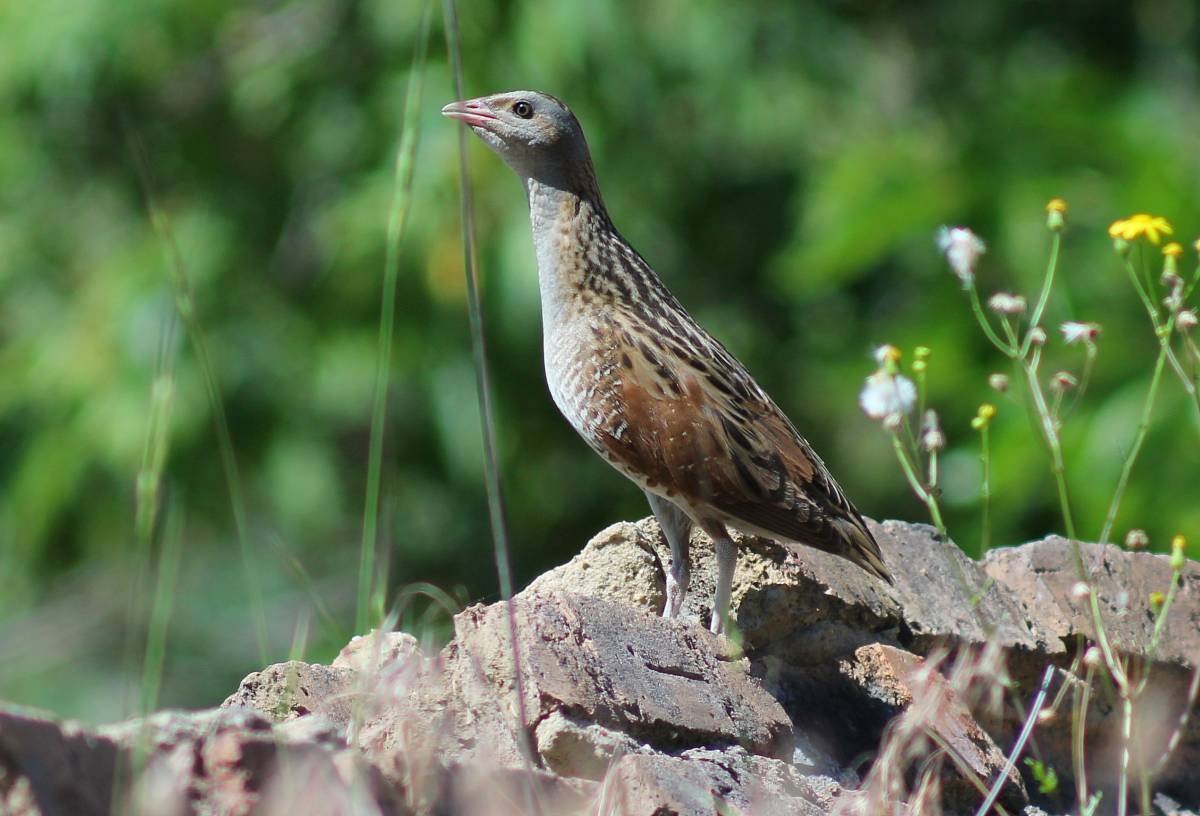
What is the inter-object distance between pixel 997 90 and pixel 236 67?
5.12m

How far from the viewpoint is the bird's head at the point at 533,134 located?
598 cm

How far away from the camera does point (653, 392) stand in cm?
528

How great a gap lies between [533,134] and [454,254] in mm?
4518

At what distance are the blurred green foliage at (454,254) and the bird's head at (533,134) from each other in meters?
2.94

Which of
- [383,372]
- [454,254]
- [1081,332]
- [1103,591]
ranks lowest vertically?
[454,254]

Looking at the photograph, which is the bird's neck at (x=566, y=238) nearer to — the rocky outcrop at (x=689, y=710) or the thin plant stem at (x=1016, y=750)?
the rocky outcrop at (x=689, y=710)

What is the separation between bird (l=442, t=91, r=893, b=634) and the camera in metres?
4.94

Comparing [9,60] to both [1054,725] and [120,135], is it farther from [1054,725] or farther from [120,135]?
[1054,725]

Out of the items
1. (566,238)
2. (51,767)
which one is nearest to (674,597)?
(566,238)

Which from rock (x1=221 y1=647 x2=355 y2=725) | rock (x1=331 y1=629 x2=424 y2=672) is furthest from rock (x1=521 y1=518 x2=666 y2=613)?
rock (x1=221 y1=647 x2=355 y2=725)

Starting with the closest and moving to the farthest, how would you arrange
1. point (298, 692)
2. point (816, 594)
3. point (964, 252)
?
point (298, 692) < point (964, 252) < point (816, 594)

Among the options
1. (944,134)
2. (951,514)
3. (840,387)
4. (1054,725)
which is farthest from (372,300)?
(1054,725)

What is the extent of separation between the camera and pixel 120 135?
12289mm

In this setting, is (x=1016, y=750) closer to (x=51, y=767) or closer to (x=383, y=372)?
(x=383, y=372)
